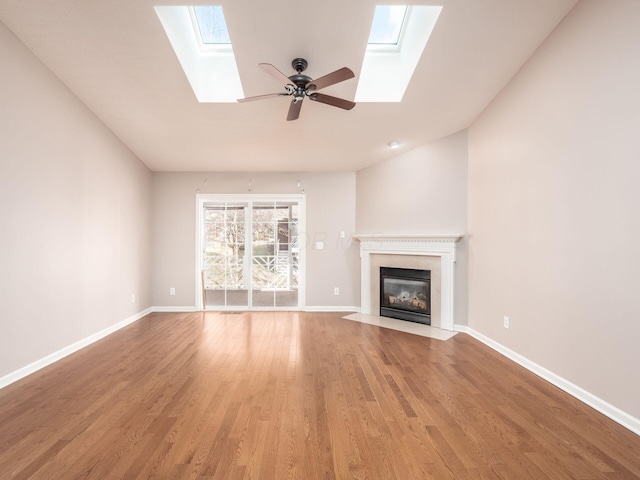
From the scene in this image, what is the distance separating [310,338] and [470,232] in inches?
100

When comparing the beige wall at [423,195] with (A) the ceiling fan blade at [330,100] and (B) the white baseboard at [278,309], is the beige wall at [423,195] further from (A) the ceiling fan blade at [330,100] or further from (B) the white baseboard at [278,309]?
(A) the ceiling fan blade at [330,100]

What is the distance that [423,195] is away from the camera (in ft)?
14.8

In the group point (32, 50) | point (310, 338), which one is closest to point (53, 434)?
point (310, 338)

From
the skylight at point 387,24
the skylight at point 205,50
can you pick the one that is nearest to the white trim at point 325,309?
the skylight at point 205,50

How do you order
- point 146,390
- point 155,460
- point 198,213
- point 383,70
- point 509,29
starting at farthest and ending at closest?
point 198,213
point 383,70
point 509,29
point 146,390
point 155,460

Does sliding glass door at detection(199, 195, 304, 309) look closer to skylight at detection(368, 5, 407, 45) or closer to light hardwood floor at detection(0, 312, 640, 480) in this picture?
light hardwood floor at detection(0, 312, 640, 480)

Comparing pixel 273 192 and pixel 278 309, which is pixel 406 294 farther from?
pixel 273 192

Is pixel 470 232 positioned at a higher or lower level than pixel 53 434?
higher

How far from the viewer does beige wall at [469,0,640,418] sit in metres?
2.05

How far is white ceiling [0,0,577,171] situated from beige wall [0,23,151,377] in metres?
0.30

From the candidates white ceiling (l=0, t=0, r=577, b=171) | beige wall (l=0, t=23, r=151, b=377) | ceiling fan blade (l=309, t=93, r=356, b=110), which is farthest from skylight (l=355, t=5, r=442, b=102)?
beige wall (l=0, t=23, r=151, b=377)

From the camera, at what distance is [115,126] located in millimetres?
3986

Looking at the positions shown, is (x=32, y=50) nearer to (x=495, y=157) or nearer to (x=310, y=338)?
(x=310, y=338)

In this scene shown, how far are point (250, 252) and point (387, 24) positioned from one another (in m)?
3.88
